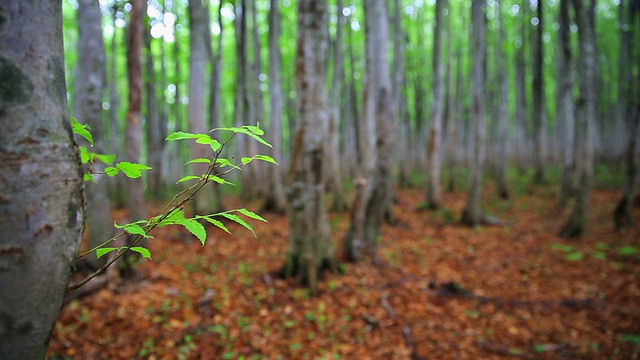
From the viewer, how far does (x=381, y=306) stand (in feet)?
14.0

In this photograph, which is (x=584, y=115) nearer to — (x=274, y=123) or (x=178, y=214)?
(x=274, y=123)

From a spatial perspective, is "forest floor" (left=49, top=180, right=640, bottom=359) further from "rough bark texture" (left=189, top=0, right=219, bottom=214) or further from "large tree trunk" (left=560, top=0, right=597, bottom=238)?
"rough bark texture" (left=189, top=0, right=219, bottom=214)

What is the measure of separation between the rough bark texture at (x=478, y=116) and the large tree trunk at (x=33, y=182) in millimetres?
8462

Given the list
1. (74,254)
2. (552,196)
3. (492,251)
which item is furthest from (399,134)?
A: (74,254)

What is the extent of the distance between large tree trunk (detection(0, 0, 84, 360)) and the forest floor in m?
2.70

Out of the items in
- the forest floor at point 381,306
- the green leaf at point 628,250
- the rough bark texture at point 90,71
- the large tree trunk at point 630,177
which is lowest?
the forest floor at point 381,306

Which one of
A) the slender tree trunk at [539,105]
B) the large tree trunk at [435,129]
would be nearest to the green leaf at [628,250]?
the large tree trunk at [435,129]

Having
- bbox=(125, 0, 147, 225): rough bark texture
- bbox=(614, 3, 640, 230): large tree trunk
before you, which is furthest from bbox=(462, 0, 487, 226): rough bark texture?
bbox=(125, 0, 147, 225): rough bark texture

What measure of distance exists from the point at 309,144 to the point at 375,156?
171cm

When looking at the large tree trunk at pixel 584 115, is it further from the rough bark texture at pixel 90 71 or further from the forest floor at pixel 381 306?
the rough bark texture at pixel 90 71

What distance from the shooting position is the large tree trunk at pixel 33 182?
0.80 m

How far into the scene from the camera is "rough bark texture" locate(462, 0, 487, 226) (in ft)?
26.6

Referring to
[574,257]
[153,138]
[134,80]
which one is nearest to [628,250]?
[574,257]

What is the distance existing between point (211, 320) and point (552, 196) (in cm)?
1175
